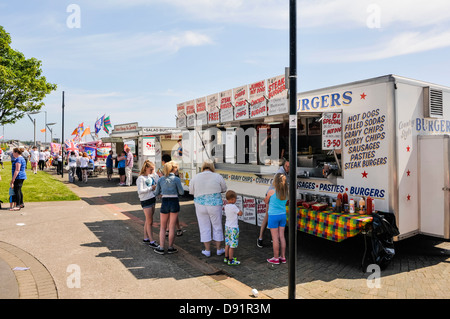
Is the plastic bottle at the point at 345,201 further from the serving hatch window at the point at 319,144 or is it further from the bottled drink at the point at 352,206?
the serving hatch window at the point at 319,144

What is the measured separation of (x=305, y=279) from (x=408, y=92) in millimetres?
3476

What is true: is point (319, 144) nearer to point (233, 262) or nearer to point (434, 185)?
point (434, 185)

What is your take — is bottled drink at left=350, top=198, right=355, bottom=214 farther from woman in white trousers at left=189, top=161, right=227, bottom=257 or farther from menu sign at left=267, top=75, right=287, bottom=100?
menu sign at left=267, top=75, right=287, bottom=100

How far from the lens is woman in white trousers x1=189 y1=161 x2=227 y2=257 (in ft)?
19.6

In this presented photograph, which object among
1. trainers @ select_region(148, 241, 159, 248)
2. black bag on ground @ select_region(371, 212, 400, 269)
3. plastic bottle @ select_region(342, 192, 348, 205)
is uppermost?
plastic bottle @ select_region(342, 192, 348, 205)

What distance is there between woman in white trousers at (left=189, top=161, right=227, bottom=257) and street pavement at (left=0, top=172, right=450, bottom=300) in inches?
16.5

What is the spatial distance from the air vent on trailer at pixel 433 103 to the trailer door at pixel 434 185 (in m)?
0.52

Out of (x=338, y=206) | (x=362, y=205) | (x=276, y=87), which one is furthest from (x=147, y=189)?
(x=276, y=87)

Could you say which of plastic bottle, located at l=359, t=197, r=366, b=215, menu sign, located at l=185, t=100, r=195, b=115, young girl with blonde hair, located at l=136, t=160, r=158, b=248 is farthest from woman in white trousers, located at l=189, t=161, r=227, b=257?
menu sign, located at l=185, t=100, r=195, b=115

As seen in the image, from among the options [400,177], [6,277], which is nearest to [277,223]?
[400,177]

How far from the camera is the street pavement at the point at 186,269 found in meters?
4.54

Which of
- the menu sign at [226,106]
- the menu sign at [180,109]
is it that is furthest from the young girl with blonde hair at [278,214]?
the menu sign at [180,109]

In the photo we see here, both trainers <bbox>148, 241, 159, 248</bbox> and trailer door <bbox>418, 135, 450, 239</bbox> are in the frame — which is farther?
trainers <bbox>148, 241, 159, 248</bbox>

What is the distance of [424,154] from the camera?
5828 mm
